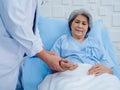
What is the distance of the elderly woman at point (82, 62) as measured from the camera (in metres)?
1.58

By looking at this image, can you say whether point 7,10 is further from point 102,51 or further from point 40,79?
point 102,51

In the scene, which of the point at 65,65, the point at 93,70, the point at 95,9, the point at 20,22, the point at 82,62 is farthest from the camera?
the point at 95,9

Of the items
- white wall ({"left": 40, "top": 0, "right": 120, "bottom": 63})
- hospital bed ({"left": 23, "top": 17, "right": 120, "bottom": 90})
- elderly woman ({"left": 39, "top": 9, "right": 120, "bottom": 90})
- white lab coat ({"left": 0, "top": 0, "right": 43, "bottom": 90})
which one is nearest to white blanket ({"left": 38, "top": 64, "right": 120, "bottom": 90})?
elderly woman ({"left": 39, "top": 9, "right": 120, "bottom": 90})

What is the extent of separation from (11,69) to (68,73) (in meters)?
0.47

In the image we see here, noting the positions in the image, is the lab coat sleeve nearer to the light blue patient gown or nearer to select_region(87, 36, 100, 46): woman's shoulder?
the light blue patient gown

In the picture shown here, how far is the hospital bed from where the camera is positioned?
74.6 inches

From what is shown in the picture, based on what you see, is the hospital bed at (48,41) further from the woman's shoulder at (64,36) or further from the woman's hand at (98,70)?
the woman's hand at (98,70)

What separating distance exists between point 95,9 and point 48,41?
0.61 meters

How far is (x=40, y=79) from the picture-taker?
1894mm

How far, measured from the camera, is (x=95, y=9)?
245cm

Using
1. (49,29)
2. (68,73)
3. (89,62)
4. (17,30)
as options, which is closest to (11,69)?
(17,30)

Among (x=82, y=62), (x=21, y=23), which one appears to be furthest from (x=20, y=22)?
(x=82, y=62)

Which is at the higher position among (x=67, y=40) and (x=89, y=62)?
(x=67, y=40)

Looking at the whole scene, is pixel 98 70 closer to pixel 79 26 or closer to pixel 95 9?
pixel 79 26
